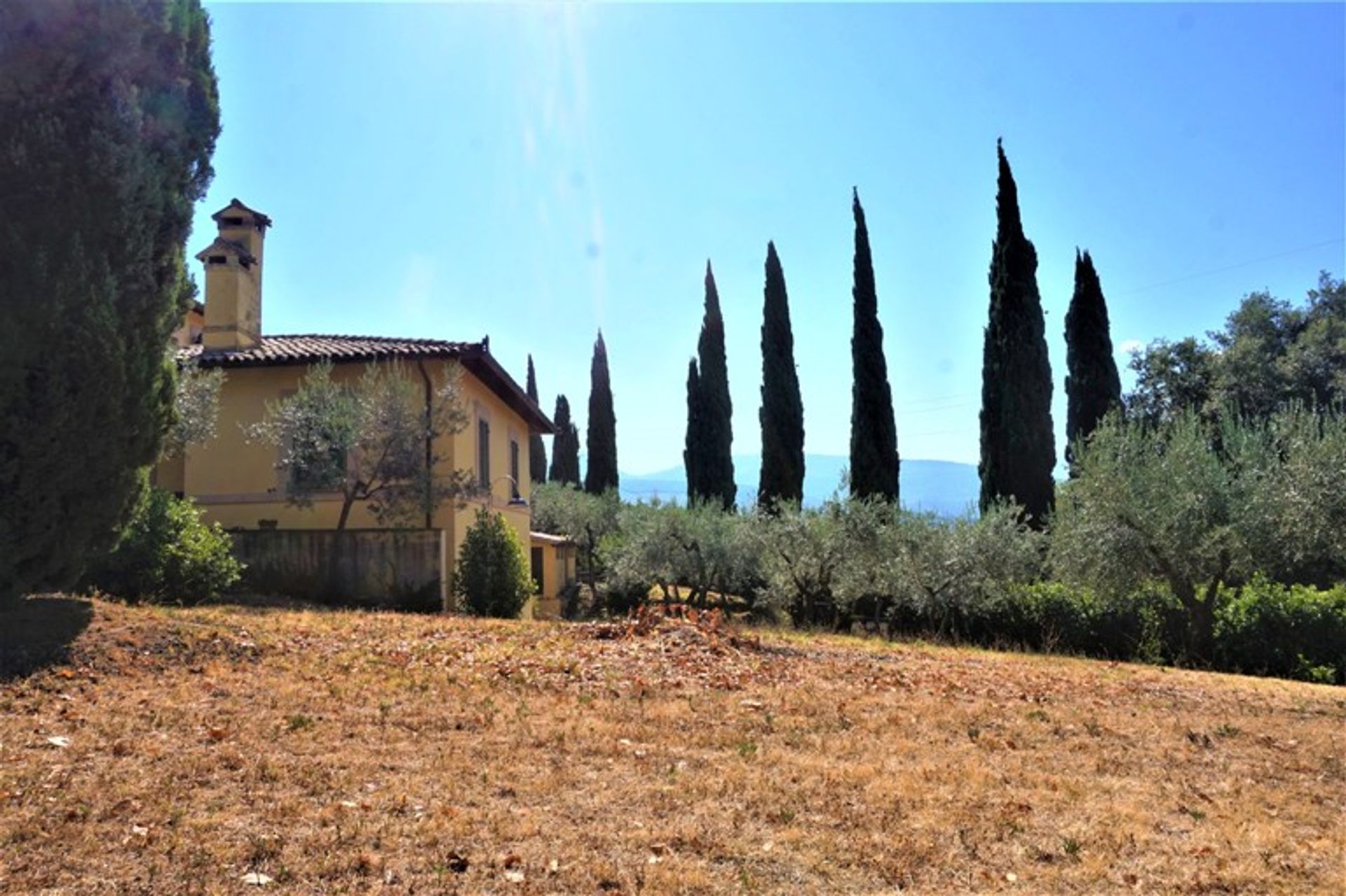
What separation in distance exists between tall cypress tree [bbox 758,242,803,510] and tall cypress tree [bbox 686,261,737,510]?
4485mm

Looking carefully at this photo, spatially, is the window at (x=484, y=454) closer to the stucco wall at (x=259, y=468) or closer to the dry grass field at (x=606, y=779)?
the stucco wall at (x=259, y=468)

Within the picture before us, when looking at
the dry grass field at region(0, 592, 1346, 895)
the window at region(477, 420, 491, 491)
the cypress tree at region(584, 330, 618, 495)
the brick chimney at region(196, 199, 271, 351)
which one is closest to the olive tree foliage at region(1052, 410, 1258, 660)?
the dry grass field at region(0, 592, 1346, 895)

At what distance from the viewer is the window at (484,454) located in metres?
19.0

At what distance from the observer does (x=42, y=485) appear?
7285mm

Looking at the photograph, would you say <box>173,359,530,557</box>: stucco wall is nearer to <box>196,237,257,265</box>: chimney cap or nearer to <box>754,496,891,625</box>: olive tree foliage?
<box>196,237,257,265</box>: chimney cap

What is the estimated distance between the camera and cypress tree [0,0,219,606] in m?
7.18

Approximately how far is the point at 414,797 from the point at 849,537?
15492 millimetres

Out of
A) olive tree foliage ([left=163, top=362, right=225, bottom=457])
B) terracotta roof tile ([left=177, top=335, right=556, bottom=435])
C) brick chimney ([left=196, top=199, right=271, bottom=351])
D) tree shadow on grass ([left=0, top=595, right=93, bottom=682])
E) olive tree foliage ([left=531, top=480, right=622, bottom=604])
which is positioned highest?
brick chimney ([left=196, top=199, right=271, bottom=351])

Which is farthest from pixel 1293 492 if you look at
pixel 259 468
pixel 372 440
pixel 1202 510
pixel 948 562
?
pixel 259 468

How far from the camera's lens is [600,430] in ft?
145

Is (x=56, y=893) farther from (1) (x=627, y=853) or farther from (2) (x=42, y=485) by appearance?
(2) (x=42, y=485)

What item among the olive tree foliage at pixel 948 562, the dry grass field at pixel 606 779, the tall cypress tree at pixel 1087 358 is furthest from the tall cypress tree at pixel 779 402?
the dry grass field at pixel 606 779

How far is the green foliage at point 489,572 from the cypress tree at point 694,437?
70.6ft

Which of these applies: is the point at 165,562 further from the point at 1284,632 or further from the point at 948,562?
the point at 1284,632
